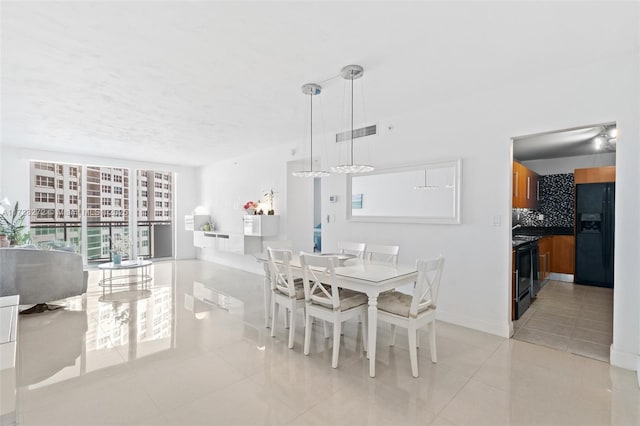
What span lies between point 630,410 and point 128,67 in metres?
4.57

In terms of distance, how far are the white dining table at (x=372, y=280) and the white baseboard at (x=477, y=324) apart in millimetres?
1156

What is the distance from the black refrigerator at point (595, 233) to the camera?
4.86m

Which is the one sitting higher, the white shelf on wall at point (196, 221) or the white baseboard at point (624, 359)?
the white shelf on wall at point (196, 221)

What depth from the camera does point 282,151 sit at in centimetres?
578

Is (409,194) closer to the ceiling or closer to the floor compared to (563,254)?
closer to the ceiling

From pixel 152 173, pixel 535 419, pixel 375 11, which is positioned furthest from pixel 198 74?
pixel 152 173

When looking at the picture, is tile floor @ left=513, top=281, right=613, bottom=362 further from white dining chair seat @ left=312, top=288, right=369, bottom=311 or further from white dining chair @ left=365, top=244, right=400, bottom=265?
white dining chair seat @ left=312, top=288, right=369, bottom=311

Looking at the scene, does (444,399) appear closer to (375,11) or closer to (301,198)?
(375,11)

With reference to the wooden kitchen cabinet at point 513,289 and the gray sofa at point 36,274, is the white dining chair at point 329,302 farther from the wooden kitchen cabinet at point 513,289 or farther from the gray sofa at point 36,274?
the gray sofa at point 36,274

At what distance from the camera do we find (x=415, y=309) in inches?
93.3

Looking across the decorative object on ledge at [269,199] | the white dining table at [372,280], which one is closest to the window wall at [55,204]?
the decorative object on ledge at [269,199]

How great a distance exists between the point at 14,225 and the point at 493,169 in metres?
7.64

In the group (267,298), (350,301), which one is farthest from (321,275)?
(267,298)

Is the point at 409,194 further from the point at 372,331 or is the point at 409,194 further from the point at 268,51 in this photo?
the point at 268,51
